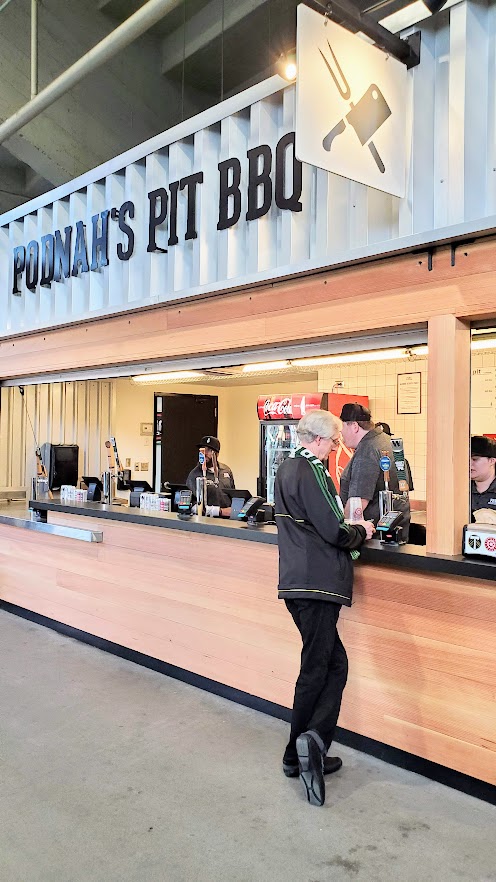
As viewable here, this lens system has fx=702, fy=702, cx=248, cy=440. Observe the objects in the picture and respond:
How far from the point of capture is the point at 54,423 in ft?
28.9

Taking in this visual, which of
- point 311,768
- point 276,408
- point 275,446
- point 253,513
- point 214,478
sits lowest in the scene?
point 311,768

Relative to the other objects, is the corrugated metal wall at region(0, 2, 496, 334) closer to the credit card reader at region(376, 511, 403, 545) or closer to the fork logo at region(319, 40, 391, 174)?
the fork logo at region(319, 40, 391, 174)

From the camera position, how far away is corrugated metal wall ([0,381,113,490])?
8328mm

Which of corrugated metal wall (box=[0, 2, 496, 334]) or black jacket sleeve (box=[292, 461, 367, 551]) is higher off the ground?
corrugated metal wall (box=[0, 2, 496, 334])

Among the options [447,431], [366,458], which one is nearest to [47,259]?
[366,458]

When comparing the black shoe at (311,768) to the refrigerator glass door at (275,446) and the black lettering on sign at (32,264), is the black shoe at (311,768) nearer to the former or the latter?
the black lettering on sign at (32,264)

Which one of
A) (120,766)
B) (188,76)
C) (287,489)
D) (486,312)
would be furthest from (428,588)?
(188,76)

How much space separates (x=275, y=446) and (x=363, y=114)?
15.9 feet

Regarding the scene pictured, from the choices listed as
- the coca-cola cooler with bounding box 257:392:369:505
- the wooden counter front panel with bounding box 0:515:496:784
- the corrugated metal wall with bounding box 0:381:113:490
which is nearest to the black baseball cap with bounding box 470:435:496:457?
the wooden counter front panel with bounding box 0:515:496:784

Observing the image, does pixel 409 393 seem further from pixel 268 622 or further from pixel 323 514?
pixel 323 514

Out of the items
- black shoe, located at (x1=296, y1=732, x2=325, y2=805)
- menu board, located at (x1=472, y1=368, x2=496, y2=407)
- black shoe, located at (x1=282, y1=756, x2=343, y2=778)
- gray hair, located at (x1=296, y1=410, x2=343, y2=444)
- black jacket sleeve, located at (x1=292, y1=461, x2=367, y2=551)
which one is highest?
menu board, located at (x1=472, y1=368, x2=496, y2=407)

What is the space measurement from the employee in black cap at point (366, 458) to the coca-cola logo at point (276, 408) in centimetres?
248

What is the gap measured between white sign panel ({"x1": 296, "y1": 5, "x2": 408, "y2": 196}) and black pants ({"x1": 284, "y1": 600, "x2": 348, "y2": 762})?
5.87 ft

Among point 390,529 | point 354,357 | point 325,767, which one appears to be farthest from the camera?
point 354,357
